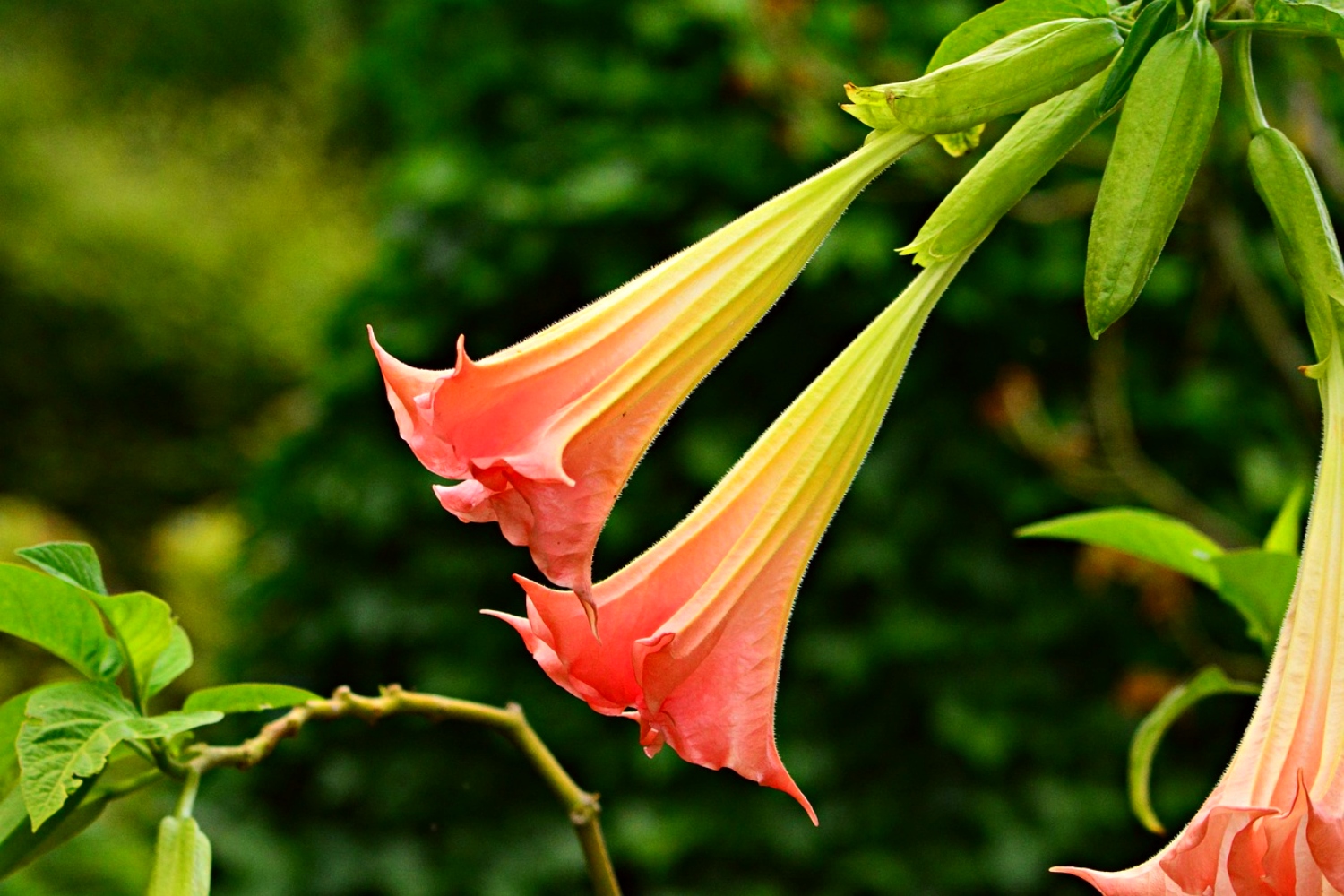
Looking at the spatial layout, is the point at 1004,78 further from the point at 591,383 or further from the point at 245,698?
the point at 245,698

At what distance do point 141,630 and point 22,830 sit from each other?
3.5 inches

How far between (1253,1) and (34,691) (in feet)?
1.64

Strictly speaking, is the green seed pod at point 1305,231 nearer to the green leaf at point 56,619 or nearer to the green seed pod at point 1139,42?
the green seed pod at point 1139,42

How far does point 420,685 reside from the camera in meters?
1.90

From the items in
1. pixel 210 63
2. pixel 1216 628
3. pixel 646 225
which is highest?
pixel 646 225

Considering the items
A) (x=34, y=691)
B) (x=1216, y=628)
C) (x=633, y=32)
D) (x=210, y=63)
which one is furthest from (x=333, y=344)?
(x=210, y=63)

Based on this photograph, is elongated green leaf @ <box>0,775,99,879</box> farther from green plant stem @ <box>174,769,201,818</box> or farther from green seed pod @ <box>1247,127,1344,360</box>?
green seed pod @ <box>1247,127,1344,360</box>

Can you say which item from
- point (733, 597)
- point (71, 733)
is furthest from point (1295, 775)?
point (71, 733)

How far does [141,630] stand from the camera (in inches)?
20.9

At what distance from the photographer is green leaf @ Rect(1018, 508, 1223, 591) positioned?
0.68 m

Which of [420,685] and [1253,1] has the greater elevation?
[1253,1]

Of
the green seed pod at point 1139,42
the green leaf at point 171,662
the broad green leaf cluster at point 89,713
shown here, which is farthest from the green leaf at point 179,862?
the green seed pod at point 1139,42

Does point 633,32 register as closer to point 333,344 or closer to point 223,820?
point 333,344

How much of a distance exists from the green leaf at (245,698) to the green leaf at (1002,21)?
33cm
